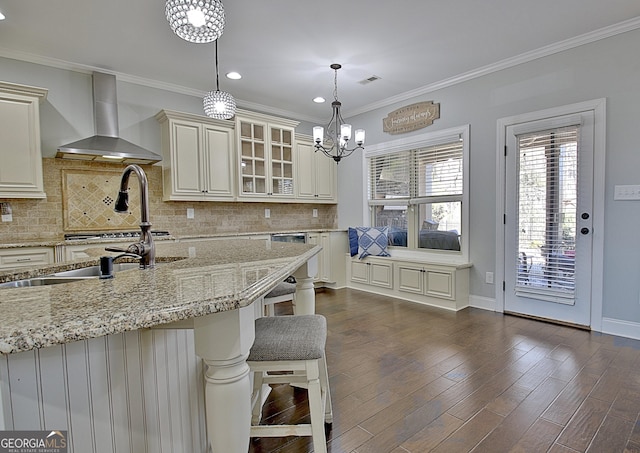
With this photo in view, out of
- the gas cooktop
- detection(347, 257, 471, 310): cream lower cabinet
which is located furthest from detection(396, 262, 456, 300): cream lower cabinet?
the gas cooktop

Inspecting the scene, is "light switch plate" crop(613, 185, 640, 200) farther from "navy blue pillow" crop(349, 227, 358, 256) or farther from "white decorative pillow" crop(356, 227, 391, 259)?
"navy blue pillow" crop(349, 227, 358, 256)

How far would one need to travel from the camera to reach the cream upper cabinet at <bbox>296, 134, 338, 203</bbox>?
504 centimetres

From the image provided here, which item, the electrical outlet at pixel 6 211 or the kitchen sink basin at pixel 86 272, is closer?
the kitchen sink basin at pixel 86 272

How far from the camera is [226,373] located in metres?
0.81

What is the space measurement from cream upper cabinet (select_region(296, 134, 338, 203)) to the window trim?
64 centimetres

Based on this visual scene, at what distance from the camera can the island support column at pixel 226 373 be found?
0.78 m

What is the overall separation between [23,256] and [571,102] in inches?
203

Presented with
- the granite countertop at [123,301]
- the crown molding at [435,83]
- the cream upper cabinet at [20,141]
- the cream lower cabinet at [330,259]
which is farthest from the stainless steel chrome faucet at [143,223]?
the cream lower cabinet at [330,259]

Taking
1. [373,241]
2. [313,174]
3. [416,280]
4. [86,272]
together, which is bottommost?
[416,280]

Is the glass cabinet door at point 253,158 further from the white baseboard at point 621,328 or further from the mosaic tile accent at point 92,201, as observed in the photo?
the white baseboard at point 621,328

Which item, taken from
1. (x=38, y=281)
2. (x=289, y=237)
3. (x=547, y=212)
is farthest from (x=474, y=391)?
(x=289, y=237)

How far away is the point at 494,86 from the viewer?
144 inches

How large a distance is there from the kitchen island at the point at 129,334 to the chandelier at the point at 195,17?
1.31 m

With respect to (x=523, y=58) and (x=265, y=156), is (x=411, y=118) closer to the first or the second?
(x=523, y=58)
